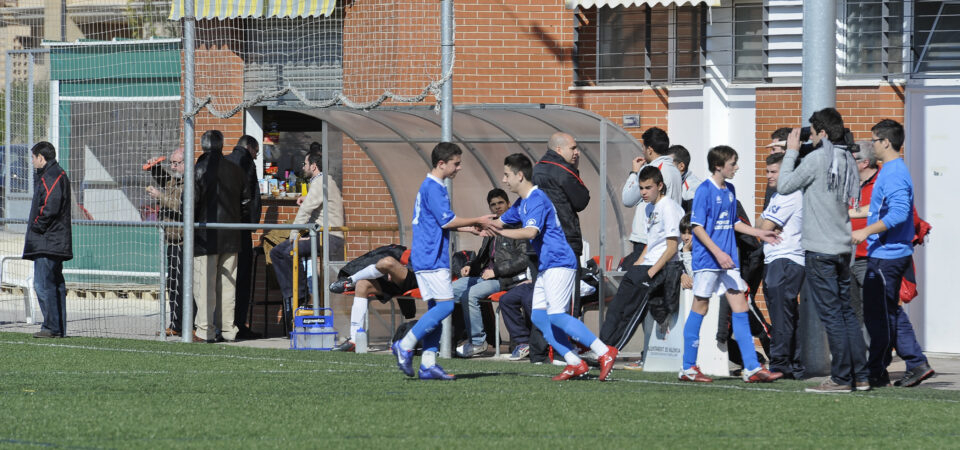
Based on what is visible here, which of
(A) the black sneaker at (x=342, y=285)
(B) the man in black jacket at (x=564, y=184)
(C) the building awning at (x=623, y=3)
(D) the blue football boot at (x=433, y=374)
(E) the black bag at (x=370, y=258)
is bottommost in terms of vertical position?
(D) the blue football boot at (x=433, y=374)

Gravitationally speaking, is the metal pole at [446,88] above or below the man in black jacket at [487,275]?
above

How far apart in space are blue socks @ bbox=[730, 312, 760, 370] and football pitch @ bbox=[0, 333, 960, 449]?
201 mm

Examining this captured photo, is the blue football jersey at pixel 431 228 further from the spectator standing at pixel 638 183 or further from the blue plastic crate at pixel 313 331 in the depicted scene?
the blue plastic crate at pixel 313 331

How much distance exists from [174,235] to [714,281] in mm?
6387

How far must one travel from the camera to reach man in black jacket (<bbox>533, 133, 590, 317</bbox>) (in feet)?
37.6

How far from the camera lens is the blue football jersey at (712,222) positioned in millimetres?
9617

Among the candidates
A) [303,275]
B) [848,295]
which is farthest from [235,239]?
[848,295]

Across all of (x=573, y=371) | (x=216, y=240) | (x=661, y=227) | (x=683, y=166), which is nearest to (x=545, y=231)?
(x=573, y=371)

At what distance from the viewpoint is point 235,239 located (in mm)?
13984

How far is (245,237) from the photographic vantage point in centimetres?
1431

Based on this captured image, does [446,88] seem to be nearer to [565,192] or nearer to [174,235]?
[565,192]

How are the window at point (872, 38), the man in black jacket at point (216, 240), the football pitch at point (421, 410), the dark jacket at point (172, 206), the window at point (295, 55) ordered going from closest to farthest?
the football pitch at point (421, 410), the window at point (872, 38), the man in black jacket at point (216, 240), the dark jacket at point (172, 206), the window at point (295, 55)

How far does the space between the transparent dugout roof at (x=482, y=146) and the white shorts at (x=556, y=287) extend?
12.4 ft

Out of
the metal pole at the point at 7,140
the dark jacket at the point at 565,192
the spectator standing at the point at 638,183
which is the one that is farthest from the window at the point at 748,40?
the metal pole at the point at 7,140
